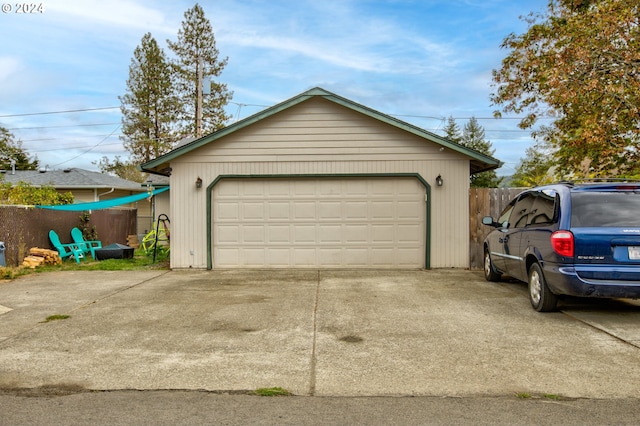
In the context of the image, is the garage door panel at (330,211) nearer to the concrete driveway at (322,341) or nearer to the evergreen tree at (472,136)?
the concrete driveway at (322,341)

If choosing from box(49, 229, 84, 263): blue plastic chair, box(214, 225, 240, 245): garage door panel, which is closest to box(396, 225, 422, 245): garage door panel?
box(214, 225, 240, 245): garage door panel

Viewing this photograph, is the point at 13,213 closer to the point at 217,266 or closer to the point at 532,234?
the point at 217,266

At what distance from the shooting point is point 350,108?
11.4 meters

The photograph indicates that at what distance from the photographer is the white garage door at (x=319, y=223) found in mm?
11555

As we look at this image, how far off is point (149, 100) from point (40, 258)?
81.2 ft

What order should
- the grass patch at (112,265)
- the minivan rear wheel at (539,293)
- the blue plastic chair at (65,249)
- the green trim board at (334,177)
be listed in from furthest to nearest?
the blue plastic chair at (65,249), the grass patch at (112,265), the green trim board at (334,177), the minivan rear wheel at (539,293)

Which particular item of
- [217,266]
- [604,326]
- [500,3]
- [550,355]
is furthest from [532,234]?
[500,3]

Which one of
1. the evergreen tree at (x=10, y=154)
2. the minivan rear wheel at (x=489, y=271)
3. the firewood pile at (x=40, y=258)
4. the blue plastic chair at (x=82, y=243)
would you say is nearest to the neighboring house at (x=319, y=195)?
the minivan rear wheel at (x=489, y=271)

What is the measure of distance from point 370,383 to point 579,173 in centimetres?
1329

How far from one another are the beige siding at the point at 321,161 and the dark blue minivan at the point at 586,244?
4.55 meters

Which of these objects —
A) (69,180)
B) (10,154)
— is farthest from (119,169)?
(69,180)

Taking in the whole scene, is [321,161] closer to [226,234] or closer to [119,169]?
[226,234]

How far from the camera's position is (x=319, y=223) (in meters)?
11.6

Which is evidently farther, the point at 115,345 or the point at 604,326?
the point at 604,326
